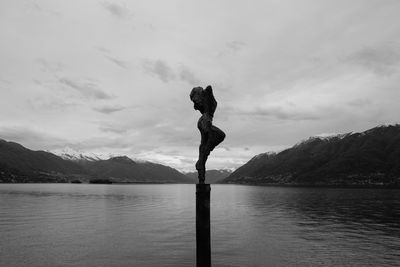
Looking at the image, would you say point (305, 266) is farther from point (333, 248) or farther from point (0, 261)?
point (0, 261)

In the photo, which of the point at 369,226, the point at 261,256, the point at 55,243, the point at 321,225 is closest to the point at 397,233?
the point at 369,226

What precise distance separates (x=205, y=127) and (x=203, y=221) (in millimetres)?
4230

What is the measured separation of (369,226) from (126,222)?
45.4 meters

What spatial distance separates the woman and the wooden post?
1.15 meters

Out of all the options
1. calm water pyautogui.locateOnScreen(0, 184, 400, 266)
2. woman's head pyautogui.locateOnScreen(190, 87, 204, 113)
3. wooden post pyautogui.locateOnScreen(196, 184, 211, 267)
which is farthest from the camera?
calm water pyautogui.locateOnScreen(0, 184, 400, 266)

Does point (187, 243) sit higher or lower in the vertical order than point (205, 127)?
lower

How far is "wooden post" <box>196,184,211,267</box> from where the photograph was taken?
15492 mm

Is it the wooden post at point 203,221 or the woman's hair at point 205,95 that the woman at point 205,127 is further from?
the wooden post at point 203,221

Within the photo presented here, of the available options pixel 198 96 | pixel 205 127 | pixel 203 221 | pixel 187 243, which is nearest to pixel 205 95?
pixel 198 96

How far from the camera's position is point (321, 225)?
66.8 meters

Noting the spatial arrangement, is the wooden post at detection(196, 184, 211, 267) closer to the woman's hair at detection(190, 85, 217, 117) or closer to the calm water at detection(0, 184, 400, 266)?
the woman's hair at detection(190, 85, 217, 117)

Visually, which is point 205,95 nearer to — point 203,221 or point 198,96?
point 198,96

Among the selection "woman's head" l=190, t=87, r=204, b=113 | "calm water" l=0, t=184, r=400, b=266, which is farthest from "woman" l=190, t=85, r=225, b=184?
"calm water" l=0, t=184, r=400, b=266

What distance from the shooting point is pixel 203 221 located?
15680mm
